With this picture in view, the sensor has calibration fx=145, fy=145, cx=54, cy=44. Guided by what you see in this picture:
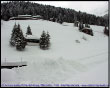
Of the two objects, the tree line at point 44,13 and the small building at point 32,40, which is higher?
the tree line at point 44,13

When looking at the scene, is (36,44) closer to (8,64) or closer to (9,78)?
(8,64)

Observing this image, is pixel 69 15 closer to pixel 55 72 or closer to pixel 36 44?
pixel 36 44

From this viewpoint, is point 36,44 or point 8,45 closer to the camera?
point 8,45

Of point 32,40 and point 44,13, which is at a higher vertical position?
point 44,13

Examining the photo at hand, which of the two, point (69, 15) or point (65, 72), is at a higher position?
point (69, 15)

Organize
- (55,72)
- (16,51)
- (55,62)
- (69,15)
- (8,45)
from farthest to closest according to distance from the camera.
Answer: (69,15) < (8,45) < (16,51) < (55,62) < (55,72)

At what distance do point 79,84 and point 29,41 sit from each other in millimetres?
29090

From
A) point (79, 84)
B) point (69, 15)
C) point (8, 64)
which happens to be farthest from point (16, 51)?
point (69, 15)

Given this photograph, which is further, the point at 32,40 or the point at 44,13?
the point at 44,13

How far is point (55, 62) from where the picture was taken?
15062 millimetres

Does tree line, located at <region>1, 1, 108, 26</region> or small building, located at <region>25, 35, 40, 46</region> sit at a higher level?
tree line, located at <region>1, 1, 108, 26</region>

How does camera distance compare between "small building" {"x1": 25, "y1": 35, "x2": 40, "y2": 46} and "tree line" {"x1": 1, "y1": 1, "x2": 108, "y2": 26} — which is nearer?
"small building" {"x1": 25, "y1": 35, "x2": 40, "y2": 46}

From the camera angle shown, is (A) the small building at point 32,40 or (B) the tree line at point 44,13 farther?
(B) the tree line at point 44,13

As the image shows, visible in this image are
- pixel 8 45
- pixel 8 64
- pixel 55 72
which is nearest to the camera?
pixel 55 72
